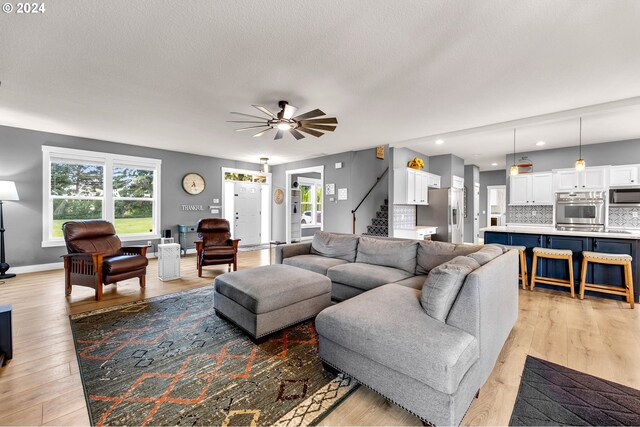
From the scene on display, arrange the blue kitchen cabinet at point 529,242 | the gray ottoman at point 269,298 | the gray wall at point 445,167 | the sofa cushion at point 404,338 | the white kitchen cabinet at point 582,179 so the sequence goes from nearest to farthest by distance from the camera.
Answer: the sofa cushion at point 404,338 < the gray ottoman at point 269,298 < the blue kitchen cabinet at point 529,242 < the white kitchen cabinet at point 582,179 < the gray wall at point 445,167

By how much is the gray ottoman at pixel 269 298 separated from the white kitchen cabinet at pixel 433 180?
4784 millimetres

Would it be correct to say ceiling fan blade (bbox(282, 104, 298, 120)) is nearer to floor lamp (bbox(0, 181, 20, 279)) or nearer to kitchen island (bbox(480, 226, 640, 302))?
kitchen island (bbox(480, 226, 640, 302))

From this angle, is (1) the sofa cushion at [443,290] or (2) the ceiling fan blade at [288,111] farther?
(2) the ceiling fan blade at [288,111]

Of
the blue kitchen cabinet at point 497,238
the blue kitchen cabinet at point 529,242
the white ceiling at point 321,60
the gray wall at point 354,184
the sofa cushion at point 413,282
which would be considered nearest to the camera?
the white ceiling at point 321,60

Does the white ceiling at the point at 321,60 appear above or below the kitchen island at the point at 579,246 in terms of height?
above

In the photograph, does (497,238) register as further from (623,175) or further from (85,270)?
(85,270)

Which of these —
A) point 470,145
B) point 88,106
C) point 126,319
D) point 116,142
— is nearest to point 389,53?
point 126,319

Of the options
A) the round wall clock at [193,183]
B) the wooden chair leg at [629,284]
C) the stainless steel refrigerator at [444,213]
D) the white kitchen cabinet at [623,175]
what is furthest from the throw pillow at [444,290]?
the round wall clock at [193,183]

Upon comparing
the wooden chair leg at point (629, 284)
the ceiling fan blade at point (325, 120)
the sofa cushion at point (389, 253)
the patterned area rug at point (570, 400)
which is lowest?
the patterned area rug at point (570, 400)

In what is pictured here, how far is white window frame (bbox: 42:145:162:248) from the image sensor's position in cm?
498

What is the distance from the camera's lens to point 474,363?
5.13ft

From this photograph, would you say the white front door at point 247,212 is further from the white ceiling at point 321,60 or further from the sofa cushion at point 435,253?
the sofa cushion at point 435,253

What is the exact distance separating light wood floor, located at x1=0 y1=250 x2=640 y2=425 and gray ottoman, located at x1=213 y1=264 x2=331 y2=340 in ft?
3.08

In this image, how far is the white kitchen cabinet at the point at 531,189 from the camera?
20.1ft
